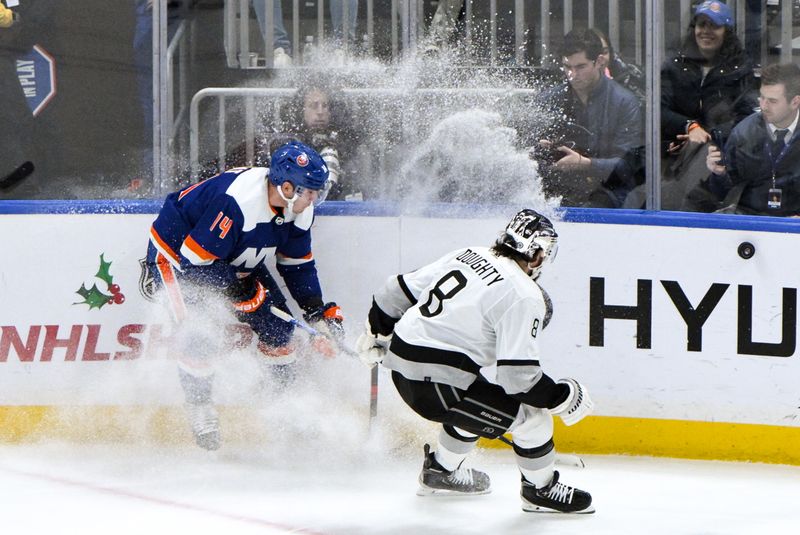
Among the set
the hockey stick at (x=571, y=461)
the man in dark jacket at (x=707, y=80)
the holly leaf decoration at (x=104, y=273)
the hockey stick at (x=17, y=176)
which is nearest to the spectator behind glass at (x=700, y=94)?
the man in dark jacket at (x=707, y=80)

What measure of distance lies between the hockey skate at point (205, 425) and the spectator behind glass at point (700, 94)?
184 cm

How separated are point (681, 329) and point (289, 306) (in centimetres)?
148

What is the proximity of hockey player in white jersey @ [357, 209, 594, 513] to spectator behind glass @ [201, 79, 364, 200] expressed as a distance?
41.1 inches

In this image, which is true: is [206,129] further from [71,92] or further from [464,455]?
[464,455]

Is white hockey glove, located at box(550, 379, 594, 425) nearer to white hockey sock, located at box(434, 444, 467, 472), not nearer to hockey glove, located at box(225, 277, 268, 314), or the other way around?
white hockey sock, located at box(434, 444, 467, 472)

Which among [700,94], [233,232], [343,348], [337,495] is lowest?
[337,495]

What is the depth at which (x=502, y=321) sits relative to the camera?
11.1 feet

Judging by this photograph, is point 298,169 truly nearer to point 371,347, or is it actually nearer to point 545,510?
point 371,347

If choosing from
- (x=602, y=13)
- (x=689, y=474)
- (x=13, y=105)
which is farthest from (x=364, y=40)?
(x=689, y=474)

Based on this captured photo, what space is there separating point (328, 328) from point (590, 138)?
3.95 ft

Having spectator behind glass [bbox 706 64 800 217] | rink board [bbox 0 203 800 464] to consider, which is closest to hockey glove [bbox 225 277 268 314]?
rink board [bbox 0 203 800 464]

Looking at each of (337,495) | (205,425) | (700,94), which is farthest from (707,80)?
(205,425)

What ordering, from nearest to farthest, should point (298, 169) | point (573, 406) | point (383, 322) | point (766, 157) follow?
point (573, 406)
point (383, 322)
point (298, 169)
point (766, 157)

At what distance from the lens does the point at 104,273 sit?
15.1 feet
